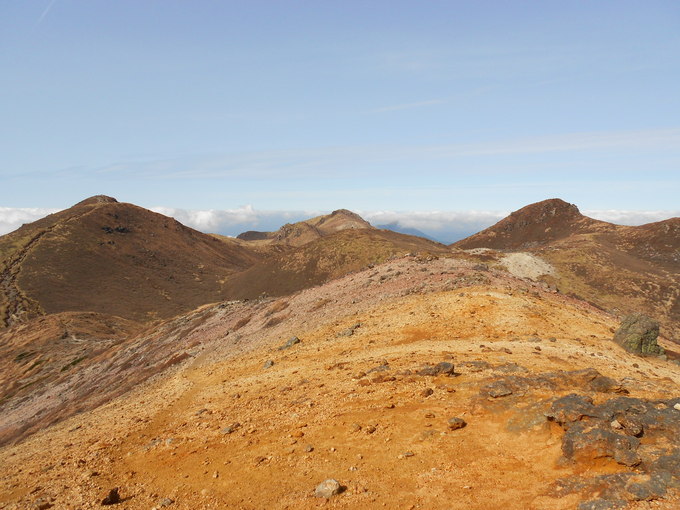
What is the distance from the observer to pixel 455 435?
1291cm

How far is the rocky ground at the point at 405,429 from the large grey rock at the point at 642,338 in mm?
841

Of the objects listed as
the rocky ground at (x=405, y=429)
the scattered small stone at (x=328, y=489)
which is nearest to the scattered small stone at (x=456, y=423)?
the rocky ground at (x=405, y=429)

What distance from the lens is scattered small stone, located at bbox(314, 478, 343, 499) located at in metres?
10.9

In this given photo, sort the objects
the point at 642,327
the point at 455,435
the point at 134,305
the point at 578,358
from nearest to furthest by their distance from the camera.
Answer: the point at 455,435 < the point at 578,358 < the point at 642,327 < the point at 134,305

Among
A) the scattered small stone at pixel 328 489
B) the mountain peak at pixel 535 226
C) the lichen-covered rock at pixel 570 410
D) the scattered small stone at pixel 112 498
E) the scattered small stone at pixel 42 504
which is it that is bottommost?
the scattered small stone at pixel 42 504

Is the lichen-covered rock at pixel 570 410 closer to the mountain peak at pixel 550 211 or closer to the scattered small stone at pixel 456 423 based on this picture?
the scattered small stone at pixel 456 423

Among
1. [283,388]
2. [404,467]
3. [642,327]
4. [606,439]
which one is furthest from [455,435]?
[642,327]

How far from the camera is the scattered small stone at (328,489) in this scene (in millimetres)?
10875

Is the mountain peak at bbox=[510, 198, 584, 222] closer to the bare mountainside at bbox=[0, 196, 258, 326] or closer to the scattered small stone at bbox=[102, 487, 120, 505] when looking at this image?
the bare mountainside at bbox=[0, 196, 258, 326]

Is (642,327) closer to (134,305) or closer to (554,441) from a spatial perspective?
(554,441)

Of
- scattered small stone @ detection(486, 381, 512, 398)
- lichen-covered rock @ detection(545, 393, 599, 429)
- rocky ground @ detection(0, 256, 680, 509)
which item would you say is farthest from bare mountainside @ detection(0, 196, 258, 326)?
lichen-covered rock @ detection(545, 393, 599, 429)

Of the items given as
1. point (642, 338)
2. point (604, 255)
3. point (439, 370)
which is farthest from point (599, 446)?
point (604, 255)

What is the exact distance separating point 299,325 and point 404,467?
78.4 ft

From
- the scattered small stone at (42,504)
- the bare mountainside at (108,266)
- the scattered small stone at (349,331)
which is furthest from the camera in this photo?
the bare mountainside at (108,266)
